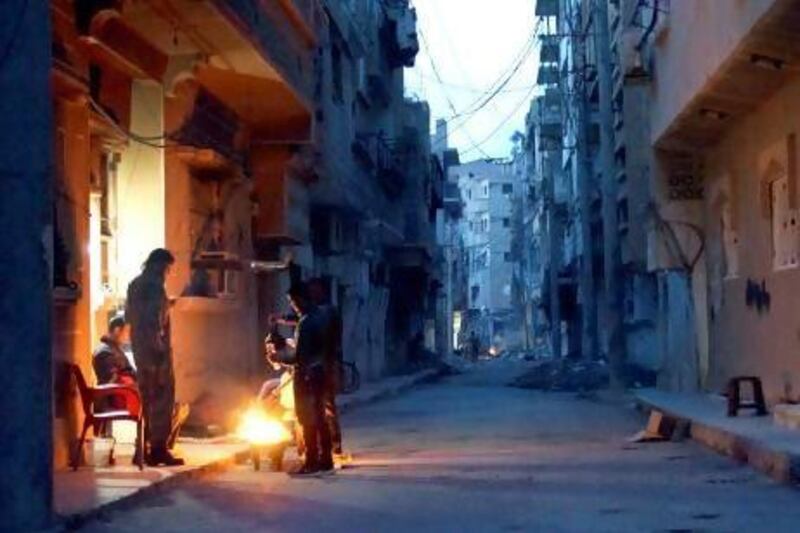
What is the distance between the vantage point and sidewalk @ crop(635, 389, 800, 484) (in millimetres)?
12297

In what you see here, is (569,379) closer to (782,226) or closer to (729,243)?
(729,243)

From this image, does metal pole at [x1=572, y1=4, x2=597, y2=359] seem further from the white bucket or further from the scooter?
the white bucket

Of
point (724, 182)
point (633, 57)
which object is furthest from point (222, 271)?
point (633, 57)

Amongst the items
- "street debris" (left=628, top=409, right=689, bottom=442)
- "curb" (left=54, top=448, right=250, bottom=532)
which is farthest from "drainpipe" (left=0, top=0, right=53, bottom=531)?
"street debris" (left=628, top=409, right=689, bottom=442)

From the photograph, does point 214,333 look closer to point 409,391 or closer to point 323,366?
point 323,366

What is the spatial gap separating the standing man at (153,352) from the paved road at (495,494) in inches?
24.3

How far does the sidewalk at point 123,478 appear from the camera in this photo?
10.2 meters

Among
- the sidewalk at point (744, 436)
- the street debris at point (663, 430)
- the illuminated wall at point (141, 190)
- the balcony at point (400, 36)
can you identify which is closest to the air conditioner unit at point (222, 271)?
the illuminated wall at point (141, 190)

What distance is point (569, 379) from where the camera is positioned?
38.3 meters

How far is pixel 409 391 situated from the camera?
38094 mm

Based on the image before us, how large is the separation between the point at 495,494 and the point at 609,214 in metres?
20.7

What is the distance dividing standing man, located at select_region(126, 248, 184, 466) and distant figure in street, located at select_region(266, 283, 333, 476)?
1.21 m

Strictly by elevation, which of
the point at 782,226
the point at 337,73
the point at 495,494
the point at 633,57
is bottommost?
the point at 495,494

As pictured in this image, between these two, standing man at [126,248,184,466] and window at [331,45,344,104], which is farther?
window at [331,45,344,104]
